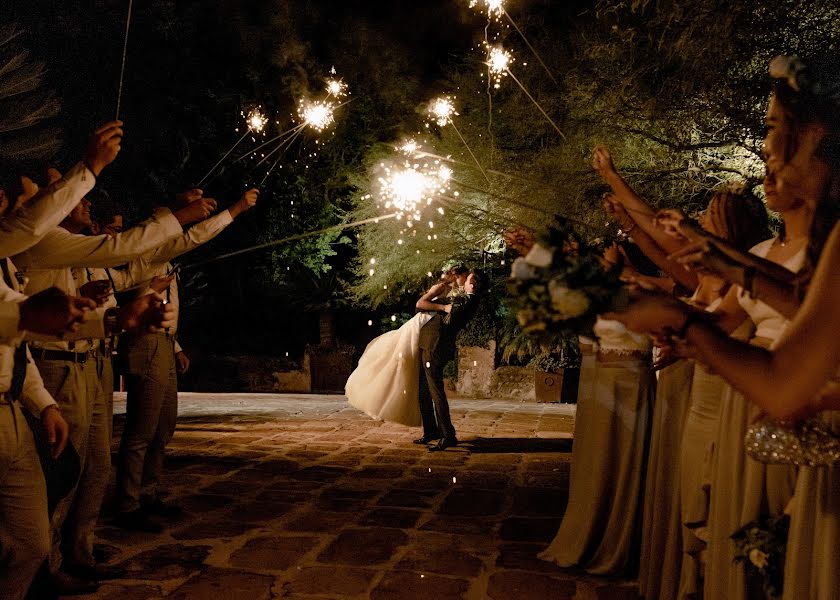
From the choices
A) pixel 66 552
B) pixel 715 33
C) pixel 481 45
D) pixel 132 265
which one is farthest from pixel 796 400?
pixel 481 45

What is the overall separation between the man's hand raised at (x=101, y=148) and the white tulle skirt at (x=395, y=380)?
5.90 m

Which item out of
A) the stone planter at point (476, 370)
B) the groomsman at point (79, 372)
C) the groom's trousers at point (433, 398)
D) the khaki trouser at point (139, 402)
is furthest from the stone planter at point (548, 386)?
the groomsman at point (79, 372)

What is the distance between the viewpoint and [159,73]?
838 inches

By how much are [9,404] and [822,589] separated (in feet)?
9.41

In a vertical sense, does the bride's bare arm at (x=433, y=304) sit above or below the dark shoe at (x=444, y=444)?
above

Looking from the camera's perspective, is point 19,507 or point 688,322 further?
point 19,507

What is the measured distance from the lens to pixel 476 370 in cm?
1820

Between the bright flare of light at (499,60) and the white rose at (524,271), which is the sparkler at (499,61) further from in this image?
the white rose at (524,271)

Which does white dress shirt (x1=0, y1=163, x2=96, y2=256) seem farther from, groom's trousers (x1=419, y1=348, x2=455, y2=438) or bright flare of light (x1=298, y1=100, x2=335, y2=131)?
bright flare of light (x1=298, y1=100, x2=335, y2=131)

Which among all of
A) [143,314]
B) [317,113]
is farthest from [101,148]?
[317,113]

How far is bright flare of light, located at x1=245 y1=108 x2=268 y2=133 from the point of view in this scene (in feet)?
68.1

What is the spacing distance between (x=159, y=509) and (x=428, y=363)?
4101 mm

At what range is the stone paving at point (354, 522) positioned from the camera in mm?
3992

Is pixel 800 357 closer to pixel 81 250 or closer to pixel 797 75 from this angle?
pixel 797 75
